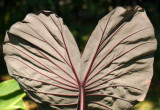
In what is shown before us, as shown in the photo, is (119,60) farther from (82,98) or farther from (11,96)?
(11,96)

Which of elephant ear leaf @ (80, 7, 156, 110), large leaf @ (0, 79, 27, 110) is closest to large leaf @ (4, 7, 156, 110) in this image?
elephant ear leaf @ (80, 7, 156, 110)

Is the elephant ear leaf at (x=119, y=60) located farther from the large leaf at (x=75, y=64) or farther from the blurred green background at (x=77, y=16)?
the blurred green background at (x=77, y=16)

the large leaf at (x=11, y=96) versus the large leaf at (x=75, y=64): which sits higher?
the large leaf at (x=75, y=64)

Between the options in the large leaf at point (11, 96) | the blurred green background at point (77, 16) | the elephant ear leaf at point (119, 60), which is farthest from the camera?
the blurred green background at point (77, 16)

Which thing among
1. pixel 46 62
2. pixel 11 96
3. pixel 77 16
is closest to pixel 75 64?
pixel 46 62

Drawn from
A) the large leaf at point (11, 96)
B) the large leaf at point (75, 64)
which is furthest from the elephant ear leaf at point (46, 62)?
the large leaf at point (11, 96)

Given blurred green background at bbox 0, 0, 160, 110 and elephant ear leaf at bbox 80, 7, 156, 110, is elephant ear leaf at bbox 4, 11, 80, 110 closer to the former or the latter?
elephant ear leaf at bbox 80, 7, 156, 110

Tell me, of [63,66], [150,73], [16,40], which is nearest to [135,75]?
[150,73]

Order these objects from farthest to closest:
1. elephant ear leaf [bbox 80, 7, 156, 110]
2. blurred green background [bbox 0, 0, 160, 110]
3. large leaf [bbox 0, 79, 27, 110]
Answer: blurred green background [bbox 0, 0, 160, 110]
large leaf [bbox 0, 79, 27, 110]
elephant ear leaf [bbox 80, 7, 156, 110]
